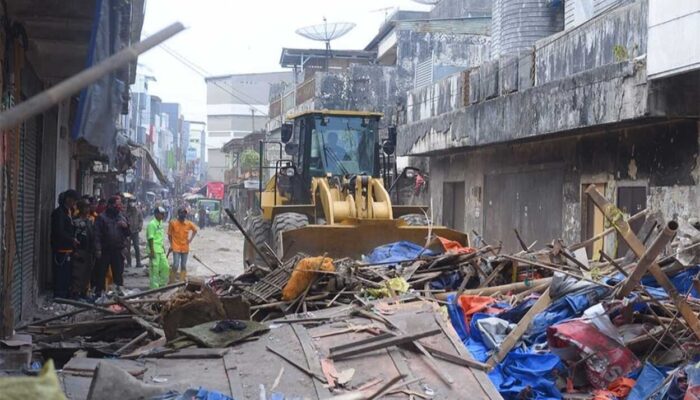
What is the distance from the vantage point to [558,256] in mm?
8883

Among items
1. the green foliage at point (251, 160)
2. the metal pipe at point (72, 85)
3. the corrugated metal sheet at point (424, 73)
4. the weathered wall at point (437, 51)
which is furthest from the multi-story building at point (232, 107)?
the metal pipe at point (72, 85)

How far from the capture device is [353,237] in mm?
11828

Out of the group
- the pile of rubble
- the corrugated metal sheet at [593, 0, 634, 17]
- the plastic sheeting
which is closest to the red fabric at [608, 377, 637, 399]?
the pile of rubble

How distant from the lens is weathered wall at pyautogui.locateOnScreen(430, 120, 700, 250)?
11938 millimetres

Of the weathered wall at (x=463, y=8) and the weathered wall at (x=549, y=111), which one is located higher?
the weathered wall at (x=463, y=8)

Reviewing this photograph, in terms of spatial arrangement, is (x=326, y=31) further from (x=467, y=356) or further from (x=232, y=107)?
(x=232, y=107)

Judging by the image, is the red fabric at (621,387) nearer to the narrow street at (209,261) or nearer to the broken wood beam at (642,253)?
the broken wood beam at (642,253)

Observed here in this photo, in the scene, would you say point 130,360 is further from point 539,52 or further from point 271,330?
point 539,52

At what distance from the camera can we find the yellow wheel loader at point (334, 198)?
38.6 feet

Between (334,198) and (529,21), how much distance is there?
1119 centimetres

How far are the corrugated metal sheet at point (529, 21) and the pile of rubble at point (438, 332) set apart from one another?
45.9ft

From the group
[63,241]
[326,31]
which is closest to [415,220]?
[63,241]

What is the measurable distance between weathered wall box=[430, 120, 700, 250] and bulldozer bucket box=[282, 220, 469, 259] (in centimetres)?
338

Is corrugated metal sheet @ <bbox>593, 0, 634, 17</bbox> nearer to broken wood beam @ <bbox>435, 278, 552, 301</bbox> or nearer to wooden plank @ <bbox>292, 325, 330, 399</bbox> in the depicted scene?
broken wood beam @ <bbox>435, 278, 552, 301</bbox>
